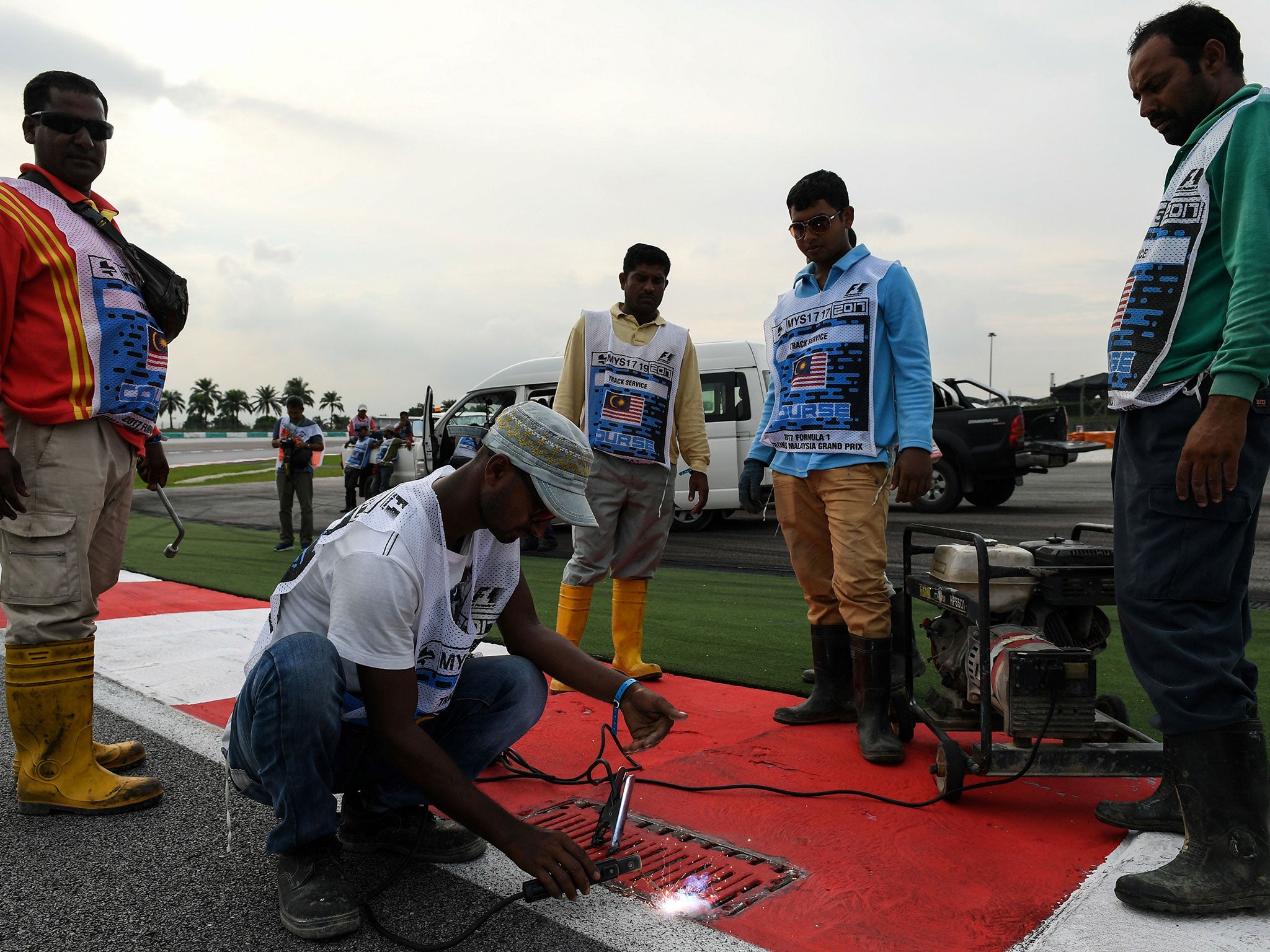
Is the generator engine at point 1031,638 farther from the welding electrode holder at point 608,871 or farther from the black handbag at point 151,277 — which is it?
the black handbag at point 151,277

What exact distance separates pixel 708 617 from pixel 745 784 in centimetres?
310

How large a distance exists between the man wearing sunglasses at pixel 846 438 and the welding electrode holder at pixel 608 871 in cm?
126

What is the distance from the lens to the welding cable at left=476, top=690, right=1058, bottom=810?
8.73 feet

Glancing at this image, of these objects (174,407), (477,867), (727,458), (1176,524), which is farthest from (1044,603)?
(174,407)

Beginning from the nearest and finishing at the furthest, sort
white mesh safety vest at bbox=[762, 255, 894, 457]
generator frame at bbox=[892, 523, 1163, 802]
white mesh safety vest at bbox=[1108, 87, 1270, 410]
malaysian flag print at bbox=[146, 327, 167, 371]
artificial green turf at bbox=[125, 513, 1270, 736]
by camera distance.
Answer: white mesh safety vest at bbox=[1108, 87, 1270, 410] < generator frame at bbox=[892, 523, 1163, 802] < malaysian flag print at bbox=[146, 327, 167, 371] < white mesh safety vest at bbox=[762, 255, 894, 457] < artificial green turf at bbox=[125, 513, 1270, 736]

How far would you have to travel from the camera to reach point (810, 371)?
11.8 feet

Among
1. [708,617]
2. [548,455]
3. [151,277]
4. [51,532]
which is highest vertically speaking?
[151,277]

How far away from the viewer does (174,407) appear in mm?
137375

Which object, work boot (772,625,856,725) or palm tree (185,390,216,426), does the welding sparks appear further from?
palm tree (185,390,216,426)

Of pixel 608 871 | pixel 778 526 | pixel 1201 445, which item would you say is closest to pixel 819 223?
pixel 1201 445

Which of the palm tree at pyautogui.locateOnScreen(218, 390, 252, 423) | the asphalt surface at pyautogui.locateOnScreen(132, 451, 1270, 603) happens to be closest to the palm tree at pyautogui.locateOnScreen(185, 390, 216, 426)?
the palm tree at pyautogui.locateOnScreen(218, 390, 252, 423)

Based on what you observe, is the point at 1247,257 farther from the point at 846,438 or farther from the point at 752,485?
the point at 752,485

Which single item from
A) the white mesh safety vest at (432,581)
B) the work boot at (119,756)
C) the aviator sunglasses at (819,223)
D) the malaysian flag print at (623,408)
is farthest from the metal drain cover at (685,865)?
the aviator sunglasses at (819,223)

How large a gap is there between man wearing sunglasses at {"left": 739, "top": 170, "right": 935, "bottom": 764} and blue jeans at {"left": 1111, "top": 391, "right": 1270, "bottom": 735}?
1.08 m
